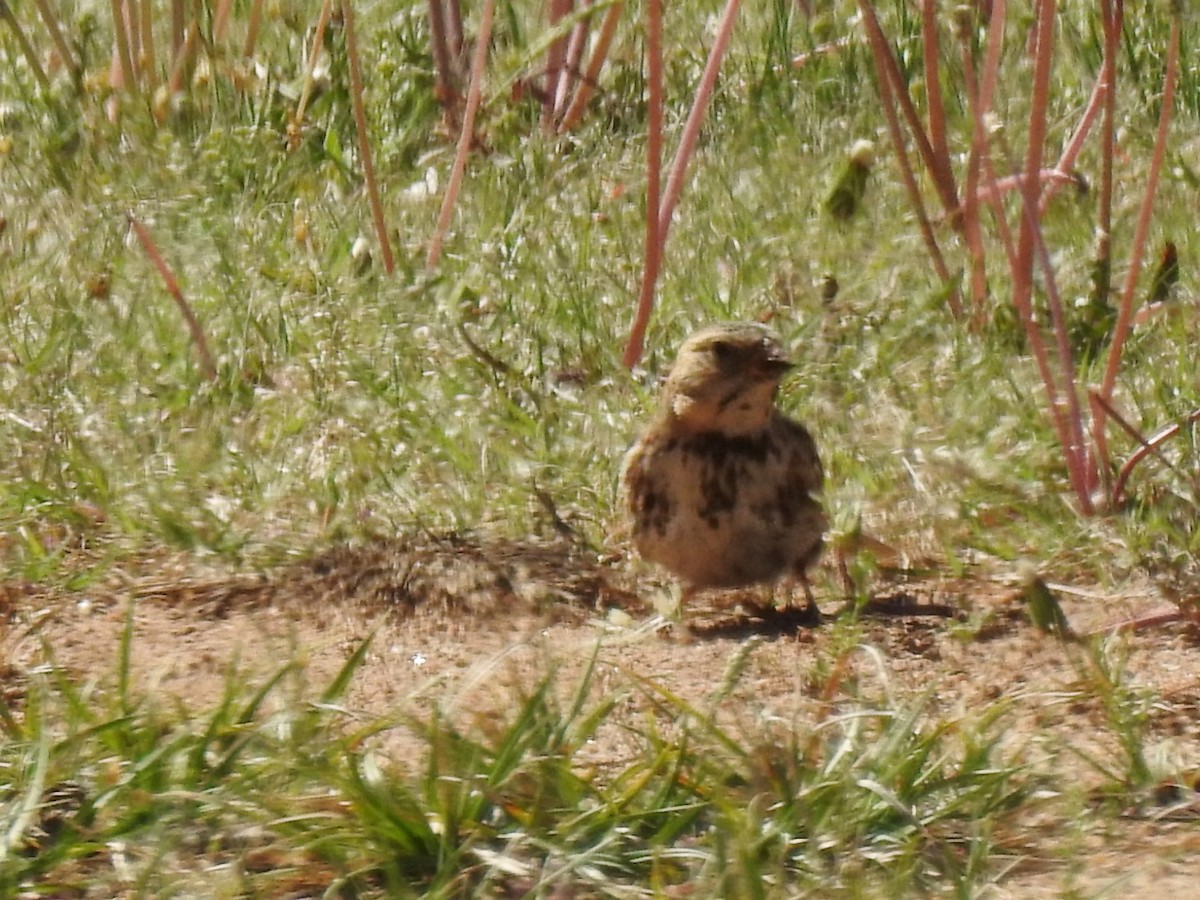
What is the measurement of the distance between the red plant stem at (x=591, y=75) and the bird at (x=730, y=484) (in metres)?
1.50

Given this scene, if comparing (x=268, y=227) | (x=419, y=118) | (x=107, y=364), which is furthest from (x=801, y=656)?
(x=419, y=118)

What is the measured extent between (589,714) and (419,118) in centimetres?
362

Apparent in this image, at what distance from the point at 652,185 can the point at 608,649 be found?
4.47ft

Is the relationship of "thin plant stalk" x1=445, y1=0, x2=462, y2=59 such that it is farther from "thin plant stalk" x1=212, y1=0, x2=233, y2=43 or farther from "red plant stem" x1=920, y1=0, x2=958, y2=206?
A: "red plant stem" x1=920, y1=0, x2=958, y2=206

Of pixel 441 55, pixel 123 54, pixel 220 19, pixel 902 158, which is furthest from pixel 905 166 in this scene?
pixel 123 54

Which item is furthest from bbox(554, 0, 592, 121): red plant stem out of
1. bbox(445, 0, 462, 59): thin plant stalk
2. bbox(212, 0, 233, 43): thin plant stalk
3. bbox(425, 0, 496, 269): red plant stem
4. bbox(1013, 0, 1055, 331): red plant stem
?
bbox(1013, 0, 1055, 331): red plant stem

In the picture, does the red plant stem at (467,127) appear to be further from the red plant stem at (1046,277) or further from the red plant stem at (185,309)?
the red plant stem at (1046,277)

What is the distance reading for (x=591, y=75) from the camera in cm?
633

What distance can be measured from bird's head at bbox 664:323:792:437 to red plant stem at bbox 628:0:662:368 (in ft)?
2.39

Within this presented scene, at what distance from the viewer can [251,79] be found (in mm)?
6934

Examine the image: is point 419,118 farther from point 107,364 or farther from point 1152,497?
point 1152,497

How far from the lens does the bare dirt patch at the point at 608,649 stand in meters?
3.50

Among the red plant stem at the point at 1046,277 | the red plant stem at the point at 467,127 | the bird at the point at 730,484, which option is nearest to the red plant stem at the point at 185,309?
the red plant stem at the point at 467,127

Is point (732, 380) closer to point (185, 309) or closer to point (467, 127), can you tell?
point (467, 127)
